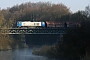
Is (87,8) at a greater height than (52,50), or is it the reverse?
(87,8)

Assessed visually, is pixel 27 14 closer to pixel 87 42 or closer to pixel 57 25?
pixel 57 25

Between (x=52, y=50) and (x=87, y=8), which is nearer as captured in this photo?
(x=52, y=50)

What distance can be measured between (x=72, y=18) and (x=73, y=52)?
6436 centimetres

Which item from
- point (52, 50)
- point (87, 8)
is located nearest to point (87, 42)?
point (52, 50)

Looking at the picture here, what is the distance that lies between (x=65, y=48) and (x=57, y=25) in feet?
184

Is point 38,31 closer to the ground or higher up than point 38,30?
closer to the ground

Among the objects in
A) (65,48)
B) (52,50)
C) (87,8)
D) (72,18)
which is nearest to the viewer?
(65,48)

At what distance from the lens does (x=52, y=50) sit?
1686 inches

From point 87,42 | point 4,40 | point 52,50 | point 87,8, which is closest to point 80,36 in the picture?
point 87,42

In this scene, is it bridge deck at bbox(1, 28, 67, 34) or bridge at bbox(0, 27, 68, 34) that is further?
bridge at bbox(0, 27, 68, 34)

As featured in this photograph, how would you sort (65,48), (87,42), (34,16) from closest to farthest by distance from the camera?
(87,42) → (65,48) → (34,16)

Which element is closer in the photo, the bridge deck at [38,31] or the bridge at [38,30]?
the bridge deck at [38,31]

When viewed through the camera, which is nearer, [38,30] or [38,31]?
[38,31]

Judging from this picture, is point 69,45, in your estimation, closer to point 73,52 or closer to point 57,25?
point 73,52
